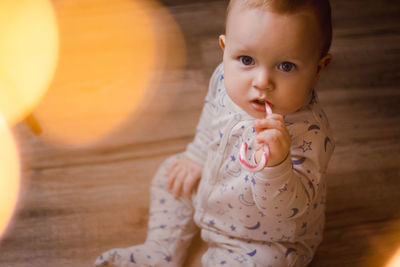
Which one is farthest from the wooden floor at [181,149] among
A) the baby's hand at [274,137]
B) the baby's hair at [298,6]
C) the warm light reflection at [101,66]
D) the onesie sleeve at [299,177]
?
the baby's hair at [298,6]

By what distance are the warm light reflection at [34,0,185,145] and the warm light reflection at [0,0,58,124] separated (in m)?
0.04

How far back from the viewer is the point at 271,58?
622 mm

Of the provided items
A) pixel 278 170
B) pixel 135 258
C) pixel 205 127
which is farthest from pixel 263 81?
pixel 135 258

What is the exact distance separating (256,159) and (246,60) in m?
0.17

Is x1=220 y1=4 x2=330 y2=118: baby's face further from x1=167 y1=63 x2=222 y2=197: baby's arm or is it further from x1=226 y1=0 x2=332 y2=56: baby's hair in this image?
x1=167 y1=63 x2=222 y2=197: baby's arm

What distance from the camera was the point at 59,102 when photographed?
4.20 ft

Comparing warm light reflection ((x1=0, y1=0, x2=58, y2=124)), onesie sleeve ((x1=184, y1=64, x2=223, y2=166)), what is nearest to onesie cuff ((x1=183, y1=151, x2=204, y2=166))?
onesie sleeve ((x1=184, y1=64, x2=223, y2=166))

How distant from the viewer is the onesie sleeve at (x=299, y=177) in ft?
2.21

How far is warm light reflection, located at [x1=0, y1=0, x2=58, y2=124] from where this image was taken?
4.02 ft

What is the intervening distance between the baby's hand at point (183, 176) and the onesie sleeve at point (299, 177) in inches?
11.6

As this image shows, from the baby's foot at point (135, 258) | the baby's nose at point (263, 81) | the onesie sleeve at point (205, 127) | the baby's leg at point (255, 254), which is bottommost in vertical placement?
the baby's foot at point (135, 258)

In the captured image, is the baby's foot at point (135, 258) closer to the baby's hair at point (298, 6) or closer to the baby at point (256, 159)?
the baby at point (256, 159)

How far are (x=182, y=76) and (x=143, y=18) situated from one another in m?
0.34

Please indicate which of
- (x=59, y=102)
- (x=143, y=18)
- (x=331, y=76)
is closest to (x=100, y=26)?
(x=143, y=18)
